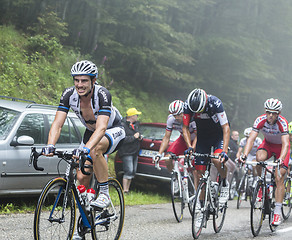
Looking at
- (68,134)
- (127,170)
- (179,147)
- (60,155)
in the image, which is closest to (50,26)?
(127,170)

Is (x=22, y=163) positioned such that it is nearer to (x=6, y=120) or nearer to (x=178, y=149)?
(x=6, y=120)

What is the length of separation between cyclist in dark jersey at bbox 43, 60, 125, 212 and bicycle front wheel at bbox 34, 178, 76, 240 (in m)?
0.38

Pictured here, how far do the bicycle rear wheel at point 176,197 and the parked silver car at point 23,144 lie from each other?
196 cm

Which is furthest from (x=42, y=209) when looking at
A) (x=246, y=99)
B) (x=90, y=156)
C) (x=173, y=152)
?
(x=246, y=99)

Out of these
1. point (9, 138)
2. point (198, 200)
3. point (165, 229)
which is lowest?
point (165, 229)

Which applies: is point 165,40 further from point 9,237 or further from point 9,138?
point 9,237

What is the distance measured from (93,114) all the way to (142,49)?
41.9ft

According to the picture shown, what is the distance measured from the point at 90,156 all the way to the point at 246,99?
71.9 ft

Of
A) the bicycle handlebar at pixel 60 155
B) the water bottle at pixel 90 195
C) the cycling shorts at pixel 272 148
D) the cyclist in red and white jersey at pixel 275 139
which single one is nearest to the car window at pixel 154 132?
the cycling shorts at pixel 272 148

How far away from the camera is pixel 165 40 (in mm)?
17812

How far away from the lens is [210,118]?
23.6ft

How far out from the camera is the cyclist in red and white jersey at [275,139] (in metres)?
7.71

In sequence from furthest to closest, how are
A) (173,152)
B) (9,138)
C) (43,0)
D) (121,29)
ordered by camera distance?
A: (121,29)
(43,0)
(173,152)
(9,138)

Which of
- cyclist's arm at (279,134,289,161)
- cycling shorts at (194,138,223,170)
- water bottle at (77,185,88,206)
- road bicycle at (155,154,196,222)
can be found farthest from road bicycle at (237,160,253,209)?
water bottle at (77,185,88,206)
